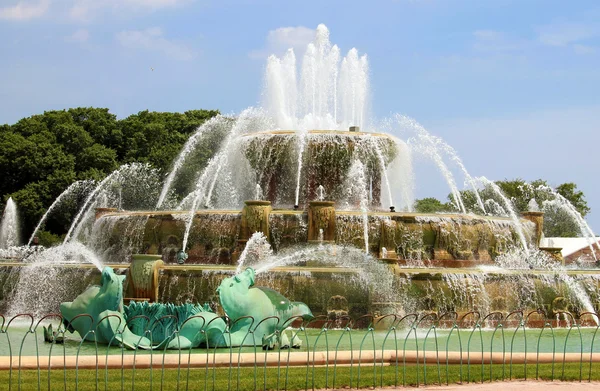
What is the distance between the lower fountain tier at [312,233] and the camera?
23.5m

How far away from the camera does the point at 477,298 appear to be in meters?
20.4

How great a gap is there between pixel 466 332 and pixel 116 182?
37.5 meters

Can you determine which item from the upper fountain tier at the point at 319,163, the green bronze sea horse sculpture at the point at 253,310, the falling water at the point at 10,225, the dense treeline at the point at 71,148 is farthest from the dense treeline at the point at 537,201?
the green bronze sea horse sculpture at the point at 253,310

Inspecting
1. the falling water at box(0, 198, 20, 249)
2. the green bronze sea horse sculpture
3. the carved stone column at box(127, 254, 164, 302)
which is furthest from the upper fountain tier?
the falling water at box(0, 198, 20, 249)

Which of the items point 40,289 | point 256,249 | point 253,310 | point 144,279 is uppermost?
point 256,249

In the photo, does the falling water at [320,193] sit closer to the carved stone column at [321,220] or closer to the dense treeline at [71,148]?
the carved stone column at [321,220]

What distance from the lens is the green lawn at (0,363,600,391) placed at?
10.6 metres

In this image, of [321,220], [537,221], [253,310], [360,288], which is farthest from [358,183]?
[253,310]

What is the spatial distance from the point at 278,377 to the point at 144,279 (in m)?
8.14

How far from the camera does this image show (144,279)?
18547 mm

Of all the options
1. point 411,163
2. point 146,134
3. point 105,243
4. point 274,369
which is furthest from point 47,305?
point 146,134

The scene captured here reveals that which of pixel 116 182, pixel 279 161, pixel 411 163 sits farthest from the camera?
pixel 116 182

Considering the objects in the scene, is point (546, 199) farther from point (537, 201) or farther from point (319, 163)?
point (319, 163)

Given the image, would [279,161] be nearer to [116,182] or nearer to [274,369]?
[274,369]
